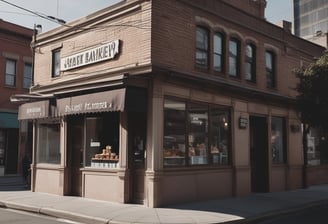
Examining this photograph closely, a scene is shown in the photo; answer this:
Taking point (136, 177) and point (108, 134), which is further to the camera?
point (108, 134)

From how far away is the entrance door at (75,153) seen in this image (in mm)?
16016

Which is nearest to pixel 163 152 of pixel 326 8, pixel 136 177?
Result: pixel 136 177

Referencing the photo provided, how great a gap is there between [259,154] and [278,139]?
138 centimetres

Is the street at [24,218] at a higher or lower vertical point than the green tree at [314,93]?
lower

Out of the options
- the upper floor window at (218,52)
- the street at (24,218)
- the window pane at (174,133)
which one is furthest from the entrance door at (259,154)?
the street at (24,218)

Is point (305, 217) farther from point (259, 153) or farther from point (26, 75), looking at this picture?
point (26, 75)

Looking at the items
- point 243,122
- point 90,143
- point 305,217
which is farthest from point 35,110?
point 305,217

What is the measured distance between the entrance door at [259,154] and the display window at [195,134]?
2709mm

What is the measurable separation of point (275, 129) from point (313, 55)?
5076 millimetres

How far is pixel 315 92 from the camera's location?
18.3 metres

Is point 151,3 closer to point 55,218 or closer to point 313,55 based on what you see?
point 55,218

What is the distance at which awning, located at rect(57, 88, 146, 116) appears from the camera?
13086 millimetres

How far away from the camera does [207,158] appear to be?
1553 centimetres

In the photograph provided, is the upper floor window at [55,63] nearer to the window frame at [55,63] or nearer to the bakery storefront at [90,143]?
the window frame at [55,63]
